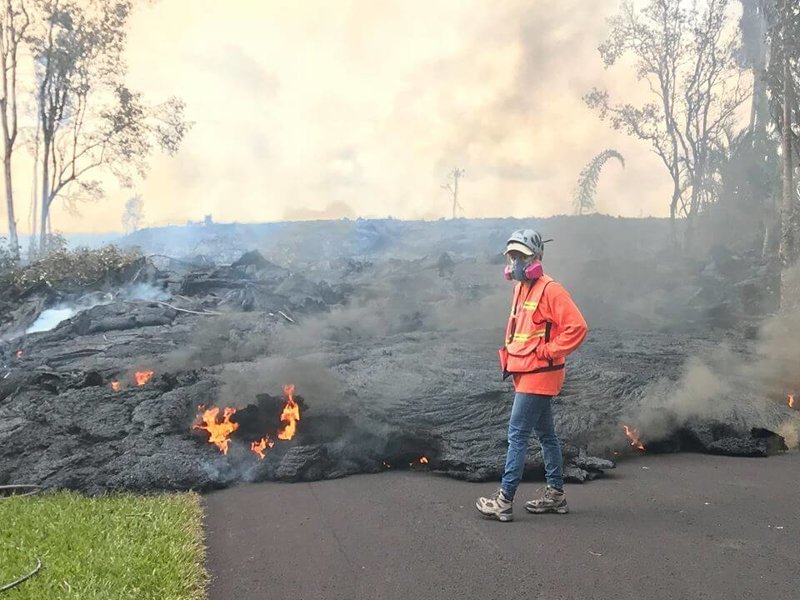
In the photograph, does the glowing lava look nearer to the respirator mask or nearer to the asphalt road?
the asphalt road

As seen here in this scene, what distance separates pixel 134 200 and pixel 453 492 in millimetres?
75390

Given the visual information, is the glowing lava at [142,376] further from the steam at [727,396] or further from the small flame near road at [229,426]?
the steam at [727,396]

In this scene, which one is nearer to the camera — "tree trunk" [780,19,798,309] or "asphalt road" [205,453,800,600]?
"asphalt road" [205,453,800,600]

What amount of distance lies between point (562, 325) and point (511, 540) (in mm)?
1537

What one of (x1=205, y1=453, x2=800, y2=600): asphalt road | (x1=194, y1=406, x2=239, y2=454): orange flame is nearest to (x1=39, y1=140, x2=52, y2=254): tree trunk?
(x1=194, y1=406, x2=239, y2=454): orange flame

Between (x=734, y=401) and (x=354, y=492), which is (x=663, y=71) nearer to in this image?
(x=734, y=401)

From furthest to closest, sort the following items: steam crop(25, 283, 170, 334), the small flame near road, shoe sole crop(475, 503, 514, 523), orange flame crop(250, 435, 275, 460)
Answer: steam crop(25, 283, 170, 334) < the small flame near road < orange flame crop(250, 435, 275, 460) < shoe sole crop(475, 503, 514, 523)

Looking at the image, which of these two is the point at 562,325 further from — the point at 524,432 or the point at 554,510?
the point at 554,510

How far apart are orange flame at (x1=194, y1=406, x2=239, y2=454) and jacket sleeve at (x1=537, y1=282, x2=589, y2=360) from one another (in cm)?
333

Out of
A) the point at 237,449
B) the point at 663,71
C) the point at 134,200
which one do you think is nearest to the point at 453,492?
the point at 237,449

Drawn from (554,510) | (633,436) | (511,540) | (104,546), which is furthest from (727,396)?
(104,546)

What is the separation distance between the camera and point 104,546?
4.12 m

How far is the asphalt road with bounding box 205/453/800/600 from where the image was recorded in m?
3.66

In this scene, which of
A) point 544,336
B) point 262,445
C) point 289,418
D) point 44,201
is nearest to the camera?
point 544,336
